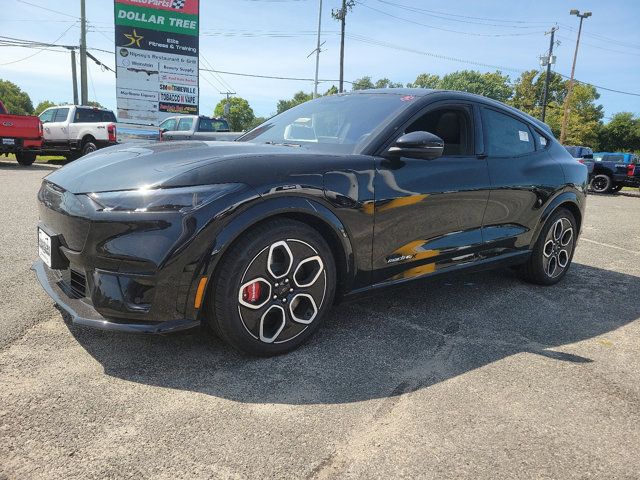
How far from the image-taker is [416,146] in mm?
2910

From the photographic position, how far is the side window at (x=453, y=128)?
11.5 ft

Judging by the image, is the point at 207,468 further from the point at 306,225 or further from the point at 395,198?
the point at 395,198

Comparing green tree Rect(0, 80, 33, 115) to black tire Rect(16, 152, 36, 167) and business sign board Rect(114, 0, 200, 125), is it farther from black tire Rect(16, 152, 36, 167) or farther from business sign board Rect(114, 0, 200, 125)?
black tire Rect(16, 152, 36, 167)

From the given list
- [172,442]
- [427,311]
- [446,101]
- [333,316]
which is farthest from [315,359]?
[446,101]

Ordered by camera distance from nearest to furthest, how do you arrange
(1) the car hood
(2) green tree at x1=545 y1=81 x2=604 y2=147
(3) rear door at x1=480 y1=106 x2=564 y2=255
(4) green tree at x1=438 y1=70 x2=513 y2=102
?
(1) the car hood
(3) rear door at x1=480 y1=106 x2=564 y2=255
(2) green tree at x1=545 y1=81 x2=604 y2=147
(4) green tree at x1=438 y1=70 x2=513 y2=102

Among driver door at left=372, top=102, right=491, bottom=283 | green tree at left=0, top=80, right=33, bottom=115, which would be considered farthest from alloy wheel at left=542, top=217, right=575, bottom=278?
green tree at left=0, top=80, right=33, bottom=115

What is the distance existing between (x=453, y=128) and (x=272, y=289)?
1.90 m

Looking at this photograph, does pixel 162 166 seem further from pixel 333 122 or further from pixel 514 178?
pixel 514 178

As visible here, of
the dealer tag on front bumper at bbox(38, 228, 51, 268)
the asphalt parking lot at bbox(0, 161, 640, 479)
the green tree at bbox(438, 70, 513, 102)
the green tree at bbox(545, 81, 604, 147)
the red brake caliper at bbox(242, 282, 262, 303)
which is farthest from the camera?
the green tree at bbox(438, 70, 513, 102)

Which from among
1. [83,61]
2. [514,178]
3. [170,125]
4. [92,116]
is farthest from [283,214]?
[83,61]

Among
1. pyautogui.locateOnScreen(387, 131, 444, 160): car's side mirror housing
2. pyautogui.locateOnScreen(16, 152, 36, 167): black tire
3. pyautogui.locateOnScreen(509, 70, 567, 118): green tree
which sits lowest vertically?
pyautogui.locateOnScreen(16, 152, 36, 167): black tire

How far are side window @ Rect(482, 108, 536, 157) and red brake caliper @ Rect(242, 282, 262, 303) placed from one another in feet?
7.02

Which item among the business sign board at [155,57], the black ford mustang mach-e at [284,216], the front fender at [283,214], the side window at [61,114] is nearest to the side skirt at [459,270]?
the black ford mustang mach-e at [284,216]

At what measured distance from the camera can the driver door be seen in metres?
2.98
